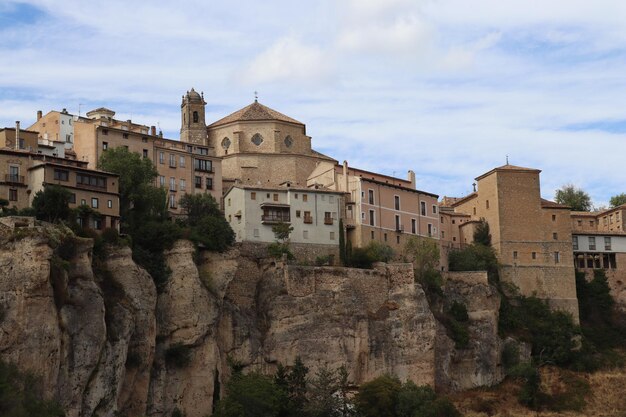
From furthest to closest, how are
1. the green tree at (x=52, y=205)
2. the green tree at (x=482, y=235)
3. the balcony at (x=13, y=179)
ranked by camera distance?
the green tree at (x=482, y=235) < the balcony at (x=13, y=179) < the green tree at (x=52, y=205)

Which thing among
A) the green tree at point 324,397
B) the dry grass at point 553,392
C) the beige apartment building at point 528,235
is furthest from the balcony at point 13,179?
the beige apartment building at point 528,235

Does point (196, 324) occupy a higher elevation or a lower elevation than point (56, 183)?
lower

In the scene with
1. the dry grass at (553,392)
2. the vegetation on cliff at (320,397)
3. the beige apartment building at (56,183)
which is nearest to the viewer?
the vegetation on cliff at (320,397)

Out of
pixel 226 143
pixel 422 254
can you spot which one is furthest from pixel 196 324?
pixel 226 143

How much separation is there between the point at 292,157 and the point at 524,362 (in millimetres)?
22911

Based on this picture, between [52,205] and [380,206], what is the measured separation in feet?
85.8

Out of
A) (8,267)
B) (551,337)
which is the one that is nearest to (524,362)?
(551,337)

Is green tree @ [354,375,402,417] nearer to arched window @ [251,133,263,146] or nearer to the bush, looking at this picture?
the bush

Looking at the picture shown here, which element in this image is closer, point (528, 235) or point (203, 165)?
point (203, 165)

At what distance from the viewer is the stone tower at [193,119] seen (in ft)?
317

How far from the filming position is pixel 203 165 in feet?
294

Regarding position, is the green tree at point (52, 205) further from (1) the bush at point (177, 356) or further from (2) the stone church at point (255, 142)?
(2) the stone church at point (255, 142)

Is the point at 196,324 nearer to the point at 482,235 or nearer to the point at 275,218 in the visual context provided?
the point at 275,218

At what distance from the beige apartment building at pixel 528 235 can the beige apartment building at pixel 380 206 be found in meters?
3.88
